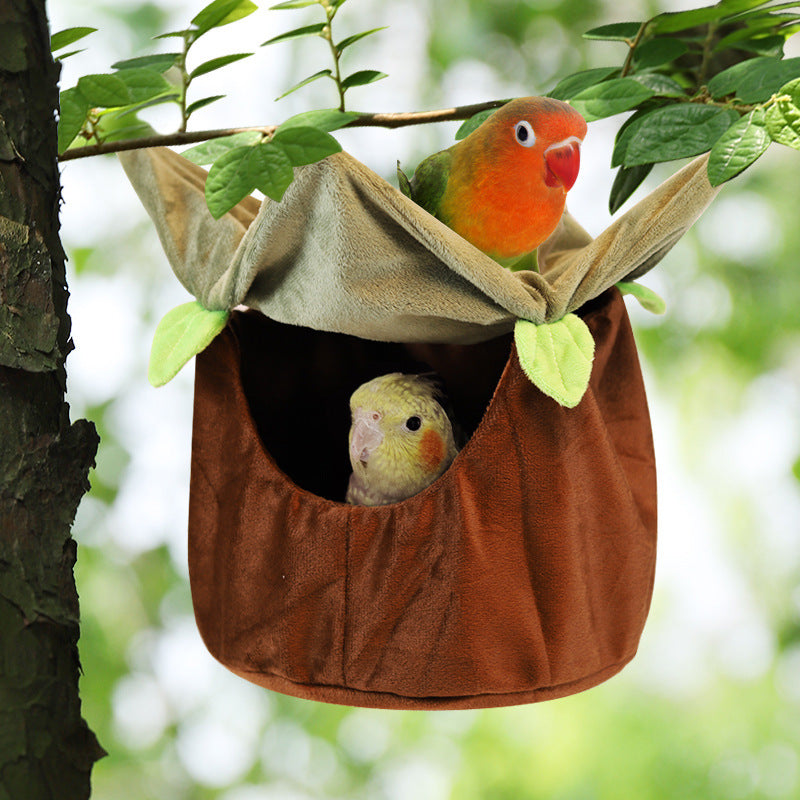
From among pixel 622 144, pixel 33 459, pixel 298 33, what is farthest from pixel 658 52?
pixel 33 459

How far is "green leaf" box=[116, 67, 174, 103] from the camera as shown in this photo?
529mm

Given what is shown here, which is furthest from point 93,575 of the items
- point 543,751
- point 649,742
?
point 649,742

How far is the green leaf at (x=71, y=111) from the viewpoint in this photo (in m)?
0.54

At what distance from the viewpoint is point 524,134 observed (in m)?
0.59

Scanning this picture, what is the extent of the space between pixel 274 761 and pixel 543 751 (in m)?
0.47

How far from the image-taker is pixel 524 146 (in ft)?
1.94

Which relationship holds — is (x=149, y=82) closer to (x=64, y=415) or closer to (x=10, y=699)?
(x=64, y=415)

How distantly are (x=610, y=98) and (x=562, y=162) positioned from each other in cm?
6

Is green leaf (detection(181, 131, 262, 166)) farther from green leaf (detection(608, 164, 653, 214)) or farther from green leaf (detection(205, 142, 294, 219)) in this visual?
green leaf (detection(608, 164, 653, 214))

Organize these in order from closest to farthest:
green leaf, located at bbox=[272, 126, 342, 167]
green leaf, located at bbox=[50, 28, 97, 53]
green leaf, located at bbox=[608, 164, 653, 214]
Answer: green leaf, located at bbox=[272, 126, 342, 167] < green leaf, located at bbox=[50, 28, 97, 53] < green leaf, located at bbox=[608, 164, 653, 214]

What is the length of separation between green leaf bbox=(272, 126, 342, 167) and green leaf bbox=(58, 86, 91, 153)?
5.9 inches

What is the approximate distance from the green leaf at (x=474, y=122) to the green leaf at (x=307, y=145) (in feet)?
0.66

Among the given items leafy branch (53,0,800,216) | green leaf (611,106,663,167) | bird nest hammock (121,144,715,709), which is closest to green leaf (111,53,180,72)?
leafy branch (53,0,800,216)

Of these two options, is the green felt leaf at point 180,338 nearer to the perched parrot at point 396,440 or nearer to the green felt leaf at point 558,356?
the perched parrot at point 396,440
